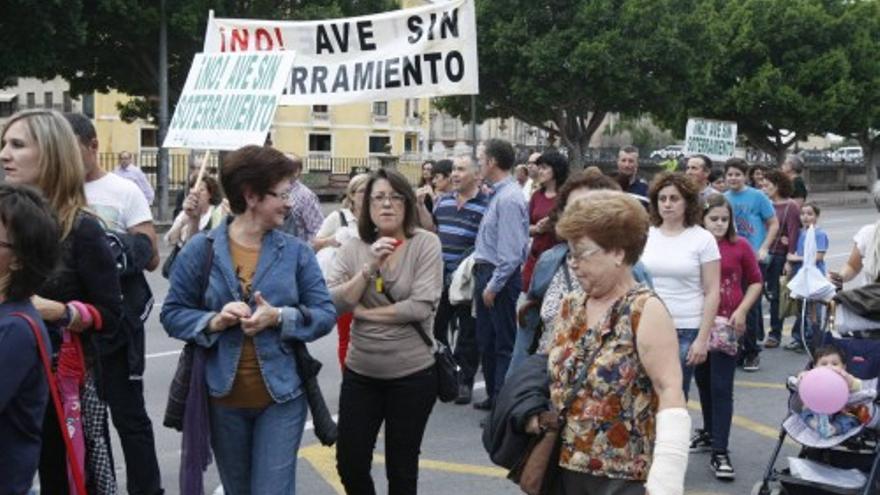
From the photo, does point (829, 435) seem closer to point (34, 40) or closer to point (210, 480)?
point (210, 480)

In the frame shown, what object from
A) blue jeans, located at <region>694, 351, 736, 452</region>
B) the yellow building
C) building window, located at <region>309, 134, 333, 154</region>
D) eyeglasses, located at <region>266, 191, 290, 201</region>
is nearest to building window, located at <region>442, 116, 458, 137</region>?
the yellow building

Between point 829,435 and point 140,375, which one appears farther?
point 829,435

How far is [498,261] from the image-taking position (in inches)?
316

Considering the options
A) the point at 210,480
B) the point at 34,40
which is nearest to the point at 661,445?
the point at 210,480

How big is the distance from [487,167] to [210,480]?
Answer: 321cm

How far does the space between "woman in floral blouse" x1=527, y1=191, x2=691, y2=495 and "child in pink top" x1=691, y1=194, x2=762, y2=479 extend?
3.31 metres

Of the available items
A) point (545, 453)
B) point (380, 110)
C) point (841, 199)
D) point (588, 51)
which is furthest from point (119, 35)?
point (380, 110)

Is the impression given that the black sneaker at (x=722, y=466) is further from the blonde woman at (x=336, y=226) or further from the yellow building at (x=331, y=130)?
the yellow building at (x=331, y=130)

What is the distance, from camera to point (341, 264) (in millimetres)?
5383

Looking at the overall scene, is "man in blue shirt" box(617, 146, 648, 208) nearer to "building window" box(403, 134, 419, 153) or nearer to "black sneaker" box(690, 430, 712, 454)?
"black sneaker" box(690, 430, 712, 454)

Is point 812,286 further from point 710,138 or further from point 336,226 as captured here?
point 710,138

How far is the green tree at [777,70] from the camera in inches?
1709

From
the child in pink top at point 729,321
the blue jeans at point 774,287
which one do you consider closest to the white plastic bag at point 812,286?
the child in pink top at point 729,321

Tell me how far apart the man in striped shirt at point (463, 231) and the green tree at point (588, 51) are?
29.4 metres
